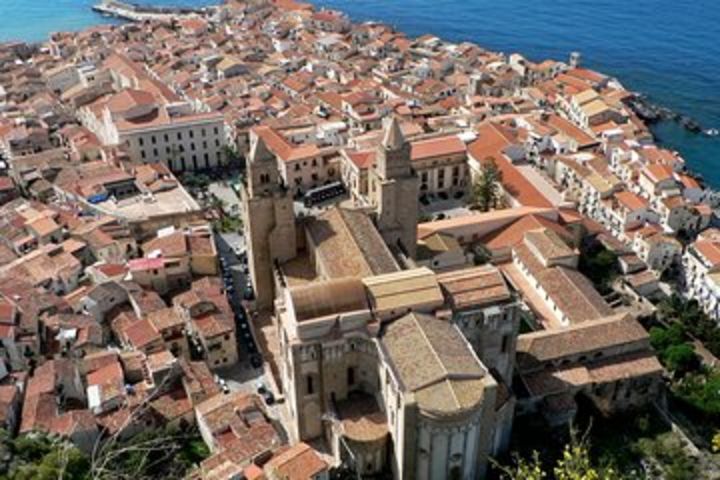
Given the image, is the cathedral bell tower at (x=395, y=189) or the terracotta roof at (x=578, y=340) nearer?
the terracotta roof at (x=578, y=340)

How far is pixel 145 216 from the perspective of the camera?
51688 mm

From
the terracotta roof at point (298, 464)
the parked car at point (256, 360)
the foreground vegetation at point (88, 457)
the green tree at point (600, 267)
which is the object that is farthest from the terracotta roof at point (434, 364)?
the green tree at point (600, 267)

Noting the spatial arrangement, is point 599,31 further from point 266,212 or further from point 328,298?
point 328,298

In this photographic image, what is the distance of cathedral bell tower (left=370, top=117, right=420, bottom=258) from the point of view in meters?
42.8

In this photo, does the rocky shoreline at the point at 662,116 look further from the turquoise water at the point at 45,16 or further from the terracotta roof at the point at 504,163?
the turquoise water at the point at 45,16

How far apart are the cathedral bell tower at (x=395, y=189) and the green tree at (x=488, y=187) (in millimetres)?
13857

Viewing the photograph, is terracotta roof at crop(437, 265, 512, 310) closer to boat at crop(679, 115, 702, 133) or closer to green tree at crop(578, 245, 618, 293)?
green tree at crop(578, 245, 618, 293)

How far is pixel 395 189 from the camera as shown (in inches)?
1697

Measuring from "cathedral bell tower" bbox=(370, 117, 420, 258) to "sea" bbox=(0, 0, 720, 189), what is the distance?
40318 mm

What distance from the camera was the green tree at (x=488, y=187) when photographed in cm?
5722

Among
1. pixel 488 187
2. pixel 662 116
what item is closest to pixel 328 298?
pixel 488 187

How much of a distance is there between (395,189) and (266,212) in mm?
8081

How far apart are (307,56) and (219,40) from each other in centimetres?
1468

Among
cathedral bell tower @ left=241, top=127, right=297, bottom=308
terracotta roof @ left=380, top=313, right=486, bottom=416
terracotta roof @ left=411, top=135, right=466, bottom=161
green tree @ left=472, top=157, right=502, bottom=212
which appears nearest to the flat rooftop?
cathedral bell tower @ left=241, top=127, right=297, bottom=308
